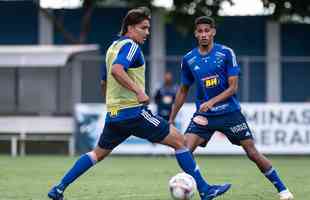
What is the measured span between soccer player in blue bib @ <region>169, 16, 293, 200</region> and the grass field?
0.62 m

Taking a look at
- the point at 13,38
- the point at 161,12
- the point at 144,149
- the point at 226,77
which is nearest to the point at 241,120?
the point at 226,77

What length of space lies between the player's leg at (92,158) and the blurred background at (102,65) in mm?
13399

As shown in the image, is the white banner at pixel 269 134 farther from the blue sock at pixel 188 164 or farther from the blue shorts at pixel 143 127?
the blue shorts at pixel 143 127

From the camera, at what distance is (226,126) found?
12000mm

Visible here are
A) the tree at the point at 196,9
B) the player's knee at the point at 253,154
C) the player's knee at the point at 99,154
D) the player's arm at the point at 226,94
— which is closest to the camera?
the player's knee at the point at 99,154

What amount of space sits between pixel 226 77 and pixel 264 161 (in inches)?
43.0

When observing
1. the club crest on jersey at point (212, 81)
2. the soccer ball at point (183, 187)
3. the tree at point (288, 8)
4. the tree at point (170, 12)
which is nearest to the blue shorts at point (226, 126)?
the club crest on jersey at point (212, 81)

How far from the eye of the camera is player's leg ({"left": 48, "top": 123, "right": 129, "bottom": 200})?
1113 centimetres

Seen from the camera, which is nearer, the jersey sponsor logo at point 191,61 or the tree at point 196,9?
the jersey sponsor logo at point 191,61

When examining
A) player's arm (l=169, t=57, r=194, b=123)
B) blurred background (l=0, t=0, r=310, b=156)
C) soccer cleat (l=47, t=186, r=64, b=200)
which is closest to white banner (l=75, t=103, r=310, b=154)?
blurred background (l=0, t=0, r=310, b=156)

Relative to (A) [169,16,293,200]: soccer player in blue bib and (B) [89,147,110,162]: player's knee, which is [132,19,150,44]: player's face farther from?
(B) [89,147,110,162]: player's knee

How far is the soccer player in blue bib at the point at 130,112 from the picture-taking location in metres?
10.9

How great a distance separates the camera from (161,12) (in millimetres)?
30938

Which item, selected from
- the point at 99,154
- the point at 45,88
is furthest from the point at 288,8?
the point at 99,154
